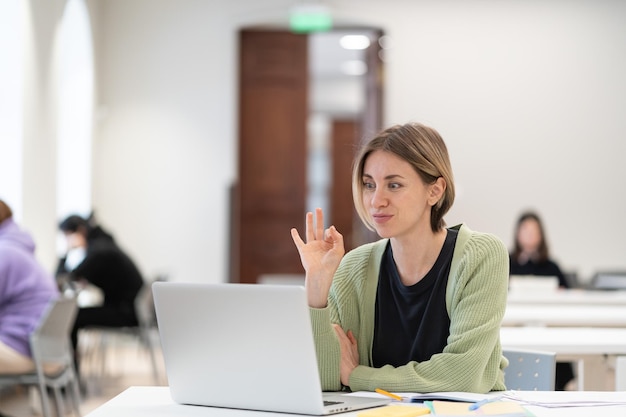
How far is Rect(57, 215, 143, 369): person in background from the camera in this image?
7.11 metres

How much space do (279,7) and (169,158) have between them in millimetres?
1707

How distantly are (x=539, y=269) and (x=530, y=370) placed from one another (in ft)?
14.7

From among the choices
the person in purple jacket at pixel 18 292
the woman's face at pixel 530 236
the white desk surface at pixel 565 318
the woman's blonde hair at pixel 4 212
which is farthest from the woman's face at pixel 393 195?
the woman's face at pixel 530 236

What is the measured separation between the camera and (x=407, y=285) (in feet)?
8.32

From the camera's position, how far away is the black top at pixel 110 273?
718 cm

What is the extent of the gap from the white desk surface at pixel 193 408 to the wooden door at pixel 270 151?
6.94m

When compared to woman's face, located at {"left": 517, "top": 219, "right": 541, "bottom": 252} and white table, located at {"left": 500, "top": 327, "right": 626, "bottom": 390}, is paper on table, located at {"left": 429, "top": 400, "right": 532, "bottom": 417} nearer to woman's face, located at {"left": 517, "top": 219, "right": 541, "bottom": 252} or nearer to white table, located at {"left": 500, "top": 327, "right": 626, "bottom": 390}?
white table, located at {"left": 500, "top": 327, "right": 626, "bottom": 390}

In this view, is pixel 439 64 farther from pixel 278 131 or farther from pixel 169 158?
pixel 169 158

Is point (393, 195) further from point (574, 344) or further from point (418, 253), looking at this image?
point (574, 344)

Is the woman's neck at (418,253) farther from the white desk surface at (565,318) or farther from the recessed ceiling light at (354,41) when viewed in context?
the recessed ceiling light at (354,41)

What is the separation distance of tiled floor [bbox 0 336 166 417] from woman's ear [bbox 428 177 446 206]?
12.5 feet

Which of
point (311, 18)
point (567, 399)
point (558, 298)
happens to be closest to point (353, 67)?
point (311, 18)

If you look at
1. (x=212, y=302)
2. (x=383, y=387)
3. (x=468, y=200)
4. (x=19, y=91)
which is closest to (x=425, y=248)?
(x=383, y=387)

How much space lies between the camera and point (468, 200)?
912 cm
